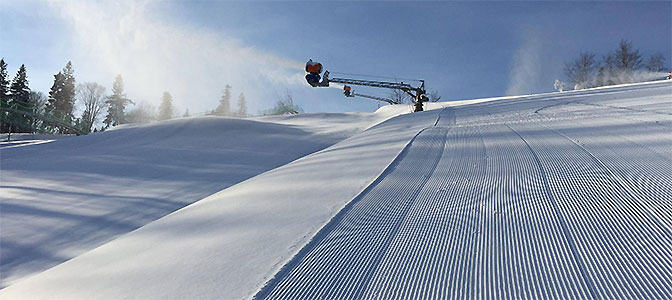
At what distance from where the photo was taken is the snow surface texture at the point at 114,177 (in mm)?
4164

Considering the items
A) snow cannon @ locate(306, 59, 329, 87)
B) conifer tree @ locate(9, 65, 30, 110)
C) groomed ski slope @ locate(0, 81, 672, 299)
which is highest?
conifer tree @ locate(9, 65, 30, 110)

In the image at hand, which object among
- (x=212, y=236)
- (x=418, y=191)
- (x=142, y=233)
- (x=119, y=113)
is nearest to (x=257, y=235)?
(x=212, y=236)

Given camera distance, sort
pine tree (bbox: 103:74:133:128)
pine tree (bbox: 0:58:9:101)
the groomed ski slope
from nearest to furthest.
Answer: the groomed ski slope, pine tree (bbox: 0:58:9:101), pine tree (bbox: 103:74:133:128)

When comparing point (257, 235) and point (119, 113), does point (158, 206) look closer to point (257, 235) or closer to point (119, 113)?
point (257, 235)

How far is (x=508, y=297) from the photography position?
1792 millimetres

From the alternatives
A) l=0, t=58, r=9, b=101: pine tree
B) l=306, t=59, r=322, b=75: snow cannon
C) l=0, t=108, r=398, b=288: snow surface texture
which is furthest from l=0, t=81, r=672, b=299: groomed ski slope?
l=0, t=58, r=9, b=101: pine tree

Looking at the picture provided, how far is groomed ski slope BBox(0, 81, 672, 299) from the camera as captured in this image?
1.97 meters

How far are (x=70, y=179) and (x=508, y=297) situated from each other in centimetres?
728

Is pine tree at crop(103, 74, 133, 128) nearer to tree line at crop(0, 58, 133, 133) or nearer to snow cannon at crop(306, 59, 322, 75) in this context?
tree line at crop(0, 58, 133, 133)

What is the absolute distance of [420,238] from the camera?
258 cm

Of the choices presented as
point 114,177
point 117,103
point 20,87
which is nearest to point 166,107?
point 117,103

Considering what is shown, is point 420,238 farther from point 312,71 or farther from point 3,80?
point 3,80

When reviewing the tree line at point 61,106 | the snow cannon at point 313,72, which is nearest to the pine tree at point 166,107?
Result: the tree line at point 61,106

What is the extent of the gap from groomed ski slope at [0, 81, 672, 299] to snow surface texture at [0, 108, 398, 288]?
118 centimetres
